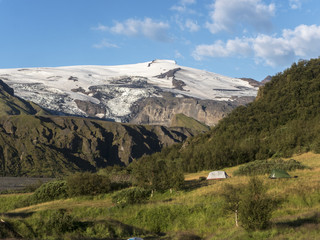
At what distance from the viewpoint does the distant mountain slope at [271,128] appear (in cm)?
9800

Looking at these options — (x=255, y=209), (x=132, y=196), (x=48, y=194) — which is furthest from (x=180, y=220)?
(x=48, y=194)

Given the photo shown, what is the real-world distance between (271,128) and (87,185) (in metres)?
72.4

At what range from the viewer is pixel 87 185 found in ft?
188

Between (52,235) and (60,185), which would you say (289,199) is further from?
(60,185)

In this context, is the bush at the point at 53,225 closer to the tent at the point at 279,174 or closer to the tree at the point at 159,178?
the tree at the point at 159,178

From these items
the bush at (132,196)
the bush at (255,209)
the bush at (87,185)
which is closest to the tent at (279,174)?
the bush at (132,196)

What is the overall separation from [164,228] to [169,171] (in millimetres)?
19345

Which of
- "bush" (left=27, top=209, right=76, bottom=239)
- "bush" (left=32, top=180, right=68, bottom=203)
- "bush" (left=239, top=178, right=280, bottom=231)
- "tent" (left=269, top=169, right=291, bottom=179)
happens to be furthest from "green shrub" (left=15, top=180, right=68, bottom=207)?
"bush" (left=239, top=178, right=280, bottom=231)

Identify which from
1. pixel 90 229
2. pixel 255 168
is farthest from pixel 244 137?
pixel 90 229

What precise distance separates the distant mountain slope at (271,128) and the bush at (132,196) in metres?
47.8

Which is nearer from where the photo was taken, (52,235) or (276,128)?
(52,235)

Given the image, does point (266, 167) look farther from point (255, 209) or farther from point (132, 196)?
point (255, 209)

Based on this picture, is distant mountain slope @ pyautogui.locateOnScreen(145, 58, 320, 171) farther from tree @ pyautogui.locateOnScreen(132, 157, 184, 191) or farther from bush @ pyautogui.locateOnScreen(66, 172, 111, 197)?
bush @ pyautogui.locateOnScreen(66, 172, 111, 197)

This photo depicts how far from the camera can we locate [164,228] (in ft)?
122
